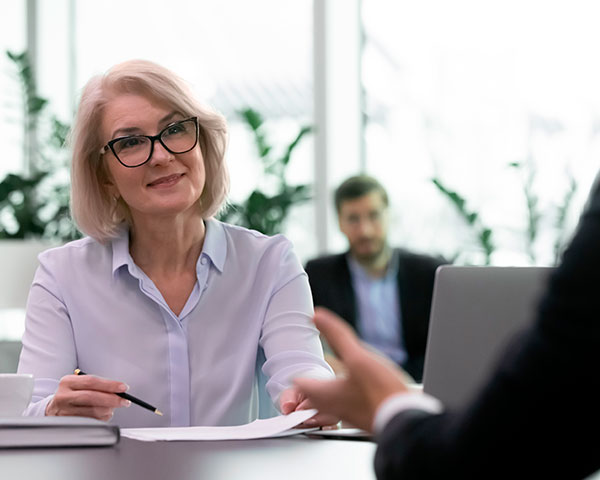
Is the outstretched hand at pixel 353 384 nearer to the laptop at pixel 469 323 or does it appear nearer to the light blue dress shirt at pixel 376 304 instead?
the laptop at pixel 469 323

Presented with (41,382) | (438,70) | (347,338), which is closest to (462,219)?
(438,70)

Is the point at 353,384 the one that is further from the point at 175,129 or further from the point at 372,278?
the point at 372,278

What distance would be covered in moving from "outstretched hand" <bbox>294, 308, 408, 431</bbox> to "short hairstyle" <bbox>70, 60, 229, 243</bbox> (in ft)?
4.34

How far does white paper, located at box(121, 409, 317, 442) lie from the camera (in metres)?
1.43

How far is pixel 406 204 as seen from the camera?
18.0ft

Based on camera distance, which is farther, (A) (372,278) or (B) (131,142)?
(A) (372,278)

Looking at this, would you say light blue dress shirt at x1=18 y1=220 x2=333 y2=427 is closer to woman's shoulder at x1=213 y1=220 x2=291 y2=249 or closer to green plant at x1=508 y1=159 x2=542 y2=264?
woman's shoulder at x1=213 y1=220 x2=291 y2=249

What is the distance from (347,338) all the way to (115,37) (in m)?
6.24

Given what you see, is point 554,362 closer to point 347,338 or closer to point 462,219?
point 347,338

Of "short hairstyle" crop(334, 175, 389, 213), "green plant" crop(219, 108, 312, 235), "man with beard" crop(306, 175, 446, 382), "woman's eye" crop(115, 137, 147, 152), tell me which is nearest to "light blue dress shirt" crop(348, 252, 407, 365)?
"man with beard" crop(306, 175, 446, 382)

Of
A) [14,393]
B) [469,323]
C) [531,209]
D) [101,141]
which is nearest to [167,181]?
[101,141]

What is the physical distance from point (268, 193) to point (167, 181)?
11.6 ft

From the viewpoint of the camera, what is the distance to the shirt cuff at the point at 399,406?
692mm

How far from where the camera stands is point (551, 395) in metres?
0.56
